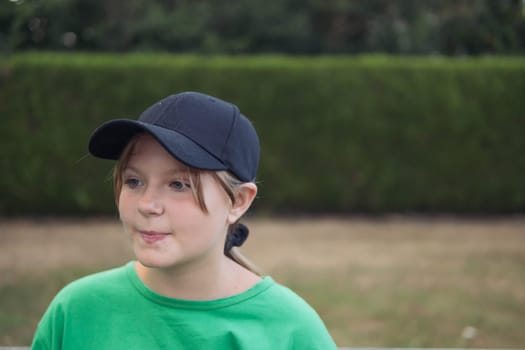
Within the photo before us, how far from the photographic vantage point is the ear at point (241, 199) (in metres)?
1.62

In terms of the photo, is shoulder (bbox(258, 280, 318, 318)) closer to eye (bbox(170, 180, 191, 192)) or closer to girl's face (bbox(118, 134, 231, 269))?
girl's face (bbox(118, 134, 231, 269))

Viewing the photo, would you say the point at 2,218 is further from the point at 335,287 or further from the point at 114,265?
the point at 335,287

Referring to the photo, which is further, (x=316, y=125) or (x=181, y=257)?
(x=316, y=125)

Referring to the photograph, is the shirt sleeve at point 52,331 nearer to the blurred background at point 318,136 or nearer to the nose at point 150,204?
the nose at point 150,204

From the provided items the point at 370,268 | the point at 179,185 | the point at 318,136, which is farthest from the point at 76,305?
the point at 318,136

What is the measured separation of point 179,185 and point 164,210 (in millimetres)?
63

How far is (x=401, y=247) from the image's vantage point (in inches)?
349

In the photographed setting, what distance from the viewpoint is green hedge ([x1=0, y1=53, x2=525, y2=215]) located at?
11.0m

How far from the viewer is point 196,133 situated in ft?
4.99

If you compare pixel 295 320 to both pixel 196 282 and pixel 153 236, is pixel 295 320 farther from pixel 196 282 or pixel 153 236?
pixel 153 236

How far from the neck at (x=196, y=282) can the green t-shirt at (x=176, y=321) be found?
0.02m

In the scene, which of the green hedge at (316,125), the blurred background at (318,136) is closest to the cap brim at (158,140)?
the blurred background at (318,136)

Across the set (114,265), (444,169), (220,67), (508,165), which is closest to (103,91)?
(220,67)

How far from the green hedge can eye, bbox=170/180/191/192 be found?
9593 millimetres
